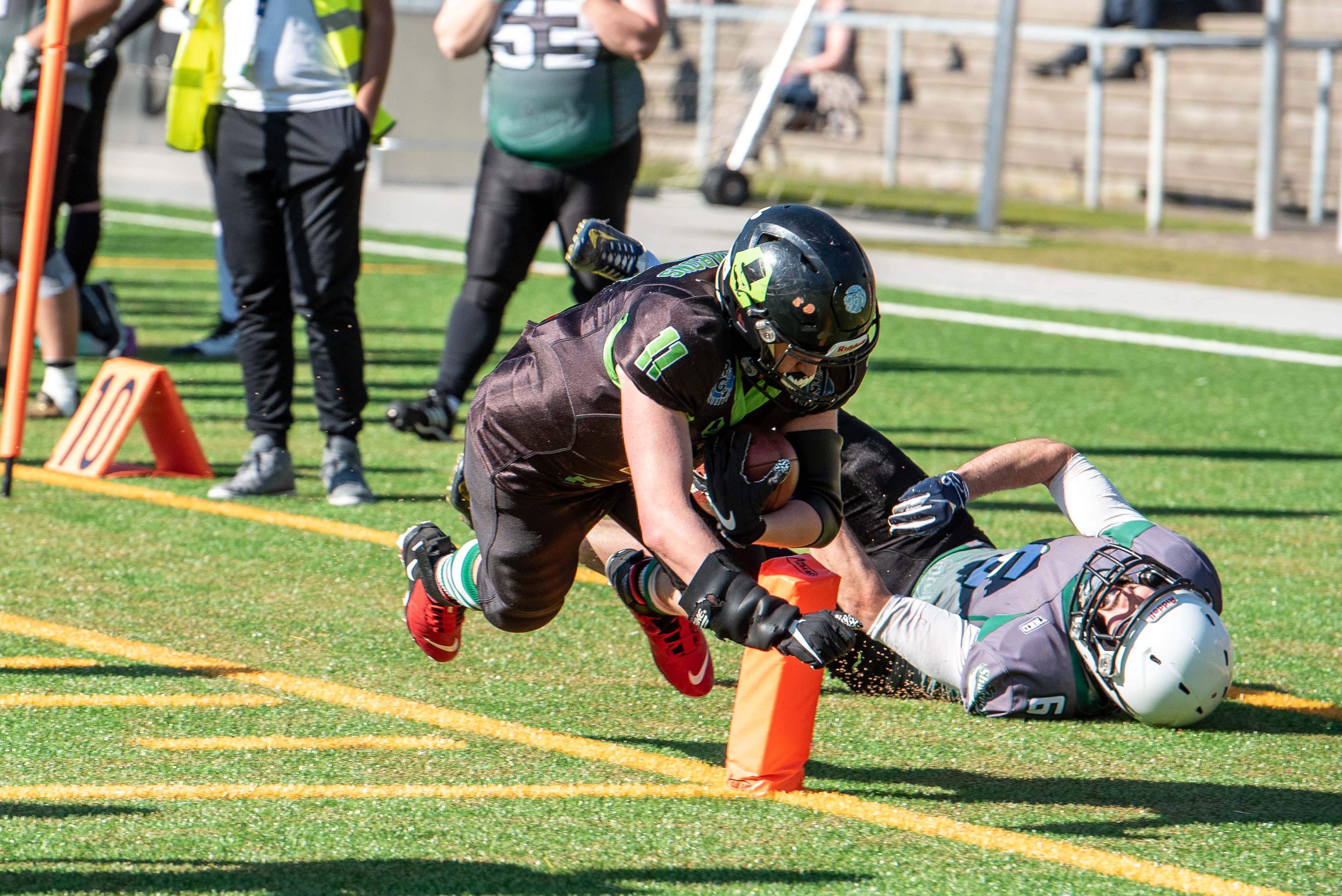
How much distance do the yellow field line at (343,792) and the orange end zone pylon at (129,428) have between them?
3280mm

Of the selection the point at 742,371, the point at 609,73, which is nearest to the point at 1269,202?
the point at 609,73

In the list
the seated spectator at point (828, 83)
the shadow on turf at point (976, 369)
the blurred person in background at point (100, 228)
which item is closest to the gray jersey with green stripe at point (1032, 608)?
the blurred person in background at point (100, 228)

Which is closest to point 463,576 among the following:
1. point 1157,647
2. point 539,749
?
point 539,749

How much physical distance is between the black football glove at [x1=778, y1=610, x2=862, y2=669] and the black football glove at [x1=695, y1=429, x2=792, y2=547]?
393 mm

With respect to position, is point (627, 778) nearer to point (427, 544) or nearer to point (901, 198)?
point (427, 544)

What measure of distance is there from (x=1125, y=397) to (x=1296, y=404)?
0.87m

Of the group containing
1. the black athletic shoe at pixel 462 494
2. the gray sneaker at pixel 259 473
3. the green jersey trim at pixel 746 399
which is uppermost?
the green jersey trim at pixel 746 399

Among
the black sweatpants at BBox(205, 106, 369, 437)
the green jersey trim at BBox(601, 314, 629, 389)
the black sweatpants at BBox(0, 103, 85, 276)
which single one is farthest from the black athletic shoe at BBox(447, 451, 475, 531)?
the black sweatpants at BBox(0, 103, 85, 276)

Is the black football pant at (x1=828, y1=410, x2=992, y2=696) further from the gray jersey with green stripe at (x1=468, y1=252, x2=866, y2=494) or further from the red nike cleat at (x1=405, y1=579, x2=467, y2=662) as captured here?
the gray jersey with green stripe at (x1=468, y1=252, x2=866, y2=494)

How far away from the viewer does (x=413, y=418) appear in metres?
7.46

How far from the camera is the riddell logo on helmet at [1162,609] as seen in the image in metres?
4.32

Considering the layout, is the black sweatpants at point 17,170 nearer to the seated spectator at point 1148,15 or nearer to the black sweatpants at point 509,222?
the black sweatpants at point 509,222

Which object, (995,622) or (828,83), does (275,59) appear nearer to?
(995,622)

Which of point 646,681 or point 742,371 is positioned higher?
point 742,371
